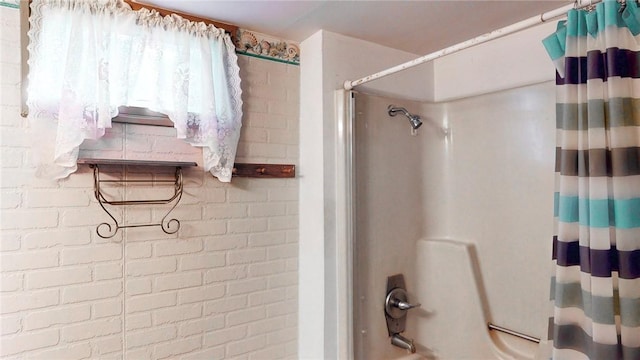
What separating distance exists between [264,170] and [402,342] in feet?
3.67

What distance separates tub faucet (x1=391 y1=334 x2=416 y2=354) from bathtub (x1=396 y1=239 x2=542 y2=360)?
0.26ft

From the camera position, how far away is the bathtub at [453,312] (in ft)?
6.23

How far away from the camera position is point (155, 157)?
1541mm

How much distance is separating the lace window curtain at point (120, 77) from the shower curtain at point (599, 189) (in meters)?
1.25

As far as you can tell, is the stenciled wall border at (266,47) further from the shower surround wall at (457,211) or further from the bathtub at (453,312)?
the bathtub at (453,312)

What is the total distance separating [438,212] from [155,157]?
1.54 meters

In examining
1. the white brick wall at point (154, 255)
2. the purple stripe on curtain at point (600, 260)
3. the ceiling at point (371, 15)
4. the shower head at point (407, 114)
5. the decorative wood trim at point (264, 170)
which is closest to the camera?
the purple stripe on curtain at point (600, 260)

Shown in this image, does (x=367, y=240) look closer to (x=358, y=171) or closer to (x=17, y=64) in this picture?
(x=358, y=171)

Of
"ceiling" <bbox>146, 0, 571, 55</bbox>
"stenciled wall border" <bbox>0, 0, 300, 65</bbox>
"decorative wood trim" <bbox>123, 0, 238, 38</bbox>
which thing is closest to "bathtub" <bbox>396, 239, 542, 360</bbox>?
"ceiling" <bbox>146, 0, 571, 55</bbox>

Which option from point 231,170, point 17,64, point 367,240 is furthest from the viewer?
point 367,240

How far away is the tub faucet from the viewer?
189 cm

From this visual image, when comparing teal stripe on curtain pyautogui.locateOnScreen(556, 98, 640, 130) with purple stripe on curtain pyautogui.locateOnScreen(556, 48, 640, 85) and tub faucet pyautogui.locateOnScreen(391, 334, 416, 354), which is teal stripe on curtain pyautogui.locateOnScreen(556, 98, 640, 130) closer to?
purple stripe on curtain pyautogui.locateOnScreen(556, 48, 640, 85)

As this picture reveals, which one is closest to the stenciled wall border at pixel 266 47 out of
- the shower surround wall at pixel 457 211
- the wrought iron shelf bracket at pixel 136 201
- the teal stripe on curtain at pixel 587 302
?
the shower surround wall at pixel 457 211

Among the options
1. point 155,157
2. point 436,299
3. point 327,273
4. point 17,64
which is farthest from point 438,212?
point 17,64
